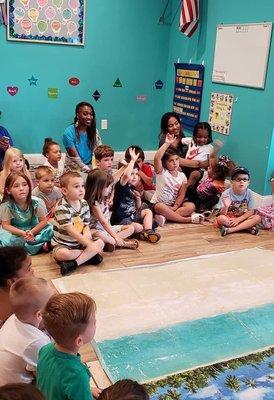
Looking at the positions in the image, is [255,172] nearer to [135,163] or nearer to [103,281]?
[135,163]

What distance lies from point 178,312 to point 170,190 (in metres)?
1.46

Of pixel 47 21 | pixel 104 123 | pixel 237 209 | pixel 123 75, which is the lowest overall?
pixel 237 209

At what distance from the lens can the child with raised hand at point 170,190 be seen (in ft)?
11.0

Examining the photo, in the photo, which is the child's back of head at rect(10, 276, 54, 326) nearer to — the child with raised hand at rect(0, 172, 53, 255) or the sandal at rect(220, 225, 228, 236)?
the child with raised hand at rect(0, 172, 53, 255)

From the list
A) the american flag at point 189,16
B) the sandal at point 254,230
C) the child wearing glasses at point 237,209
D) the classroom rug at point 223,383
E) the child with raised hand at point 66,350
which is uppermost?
the american flag at point 189,16

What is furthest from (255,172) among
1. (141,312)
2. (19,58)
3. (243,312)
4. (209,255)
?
(19,58)

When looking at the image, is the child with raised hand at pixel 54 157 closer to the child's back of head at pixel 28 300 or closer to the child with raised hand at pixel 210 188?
the child with raised hand at pixel 210 188

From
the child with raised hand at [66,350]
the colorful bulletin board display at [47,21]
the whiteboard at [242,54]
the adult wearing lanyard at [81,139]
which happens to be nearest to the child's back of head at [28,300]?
the child with raised hand at [66,350]

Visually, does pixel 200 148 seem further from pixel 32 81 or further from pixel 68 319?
pixel 68 319

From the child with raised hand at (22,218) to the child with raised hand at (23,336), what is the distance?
1.15 metres

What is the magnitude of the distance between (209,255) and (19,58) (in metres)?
2.92

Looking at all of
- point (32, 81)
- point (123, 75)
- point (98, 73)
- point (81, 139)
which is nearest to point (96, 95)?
point (98, 73)

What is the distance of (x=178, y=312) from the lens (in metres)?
2.12

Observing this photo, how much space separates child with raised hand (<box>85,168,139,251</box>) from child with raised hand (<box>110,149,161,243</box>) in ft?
0.42
